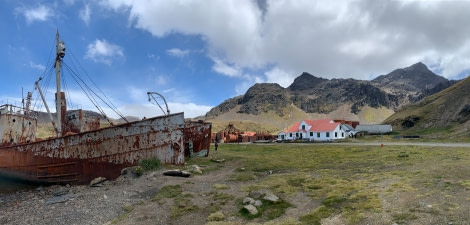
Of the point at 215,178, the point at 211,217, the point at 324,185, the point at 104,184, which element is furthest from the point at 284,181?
the point at 104,184

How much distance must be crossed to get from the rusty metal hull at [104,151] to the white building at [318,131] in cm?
5362

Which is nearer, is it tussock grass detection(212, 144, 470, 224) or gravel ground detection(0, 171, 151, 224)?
tussock grass detection(212, 144, 470, 224)

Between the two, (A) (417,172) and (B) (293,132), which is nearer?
(A) (417,172)

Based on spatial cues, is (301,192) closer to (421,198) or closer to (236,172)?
(421,198)

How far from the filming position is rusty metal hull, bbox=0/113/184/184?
16.8 metres

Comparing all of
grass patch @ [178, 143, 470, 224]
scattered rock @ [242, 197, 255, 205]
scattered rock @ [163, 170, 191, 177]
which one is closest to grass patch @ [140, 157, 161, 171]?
scattered rock @ [163, 170, 191, 177]

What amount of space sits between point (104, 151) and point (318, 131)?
58.0 m

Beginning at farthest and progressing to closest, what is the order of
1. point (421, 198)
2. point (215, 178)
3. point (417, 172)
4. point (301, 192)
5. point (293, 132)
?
point (293, 132), point (215, 178), point (417, 172), point (301, 192), point (421, 198)

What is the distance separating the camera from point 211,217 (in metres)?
9.41

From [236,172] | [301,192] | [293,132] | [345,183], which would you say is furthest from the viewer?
[293,132]

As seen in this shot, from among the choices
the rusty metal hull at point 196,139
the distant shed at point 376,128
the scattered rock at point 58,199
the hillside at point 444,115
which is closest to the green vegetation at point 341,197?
the scattered rock at point 58,199

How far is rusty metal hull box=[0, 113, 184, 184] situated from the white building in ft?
176

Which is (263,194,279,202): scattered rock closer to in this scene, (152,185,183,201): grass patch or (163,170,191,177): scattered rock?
(152,185,183,201): grass patch

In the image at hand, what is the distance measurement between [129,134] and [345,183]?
11.7m
